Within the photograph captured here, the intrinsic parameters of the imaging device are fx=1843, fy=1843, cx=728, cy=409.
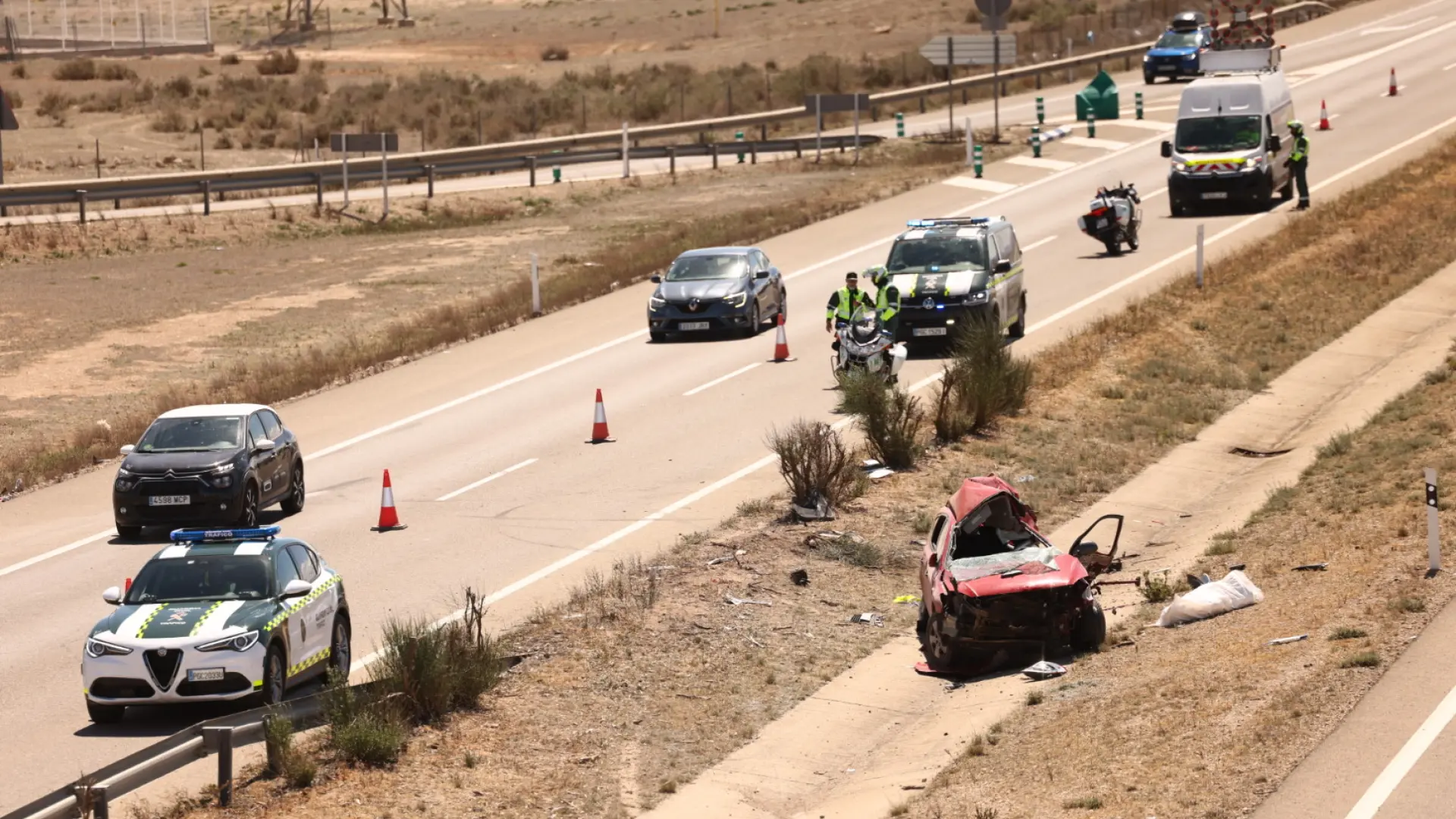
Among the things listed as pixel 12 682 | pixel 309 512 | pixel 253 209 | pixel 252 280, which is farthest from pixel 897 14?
pixel 12 682

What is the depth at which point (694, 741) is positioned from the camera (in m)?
14.6

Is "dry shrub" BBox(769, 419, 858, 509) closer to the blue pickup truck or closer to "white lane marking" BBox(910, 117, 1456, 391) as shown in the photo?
"white lane marking" BBox(910, 117, 1456, 391)

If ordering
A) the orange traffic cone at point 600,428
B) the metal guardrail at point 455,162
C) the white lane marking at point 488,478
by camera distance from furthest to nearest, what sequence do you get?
the metal guardrail at point 455,162 → the orange traffic cone at point 600,428 → the white lane marking at point 488,478

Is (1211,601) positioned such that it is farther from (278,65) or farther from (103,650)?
(278,65)

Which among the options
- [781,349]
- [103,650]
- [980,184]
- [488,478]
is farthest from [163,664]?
[980,184]

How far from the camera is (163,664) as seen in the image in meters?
14.4

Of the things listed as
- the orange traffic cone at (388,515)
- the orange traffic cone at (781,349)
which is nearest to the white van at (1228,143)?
the orange traffic cone at (781,349)

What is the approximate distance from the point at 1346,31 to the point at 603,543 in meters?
65.4

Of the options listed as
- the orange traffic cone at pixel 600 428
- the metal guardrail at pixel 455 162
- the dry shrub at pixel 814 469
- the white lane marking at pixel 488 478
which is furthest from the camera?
the metal guardrail at pixel 455 162

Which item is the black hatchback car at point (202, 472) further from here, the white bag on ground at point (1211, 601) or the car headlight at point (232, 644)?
the white bag on ground at point (1211, 601)

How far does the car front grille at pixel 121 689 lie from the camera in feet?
47.0

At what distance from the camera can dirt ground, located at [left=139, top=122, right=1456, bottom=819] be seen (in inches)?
488

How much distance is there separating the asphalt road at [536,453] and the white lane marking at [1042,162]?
288 cm

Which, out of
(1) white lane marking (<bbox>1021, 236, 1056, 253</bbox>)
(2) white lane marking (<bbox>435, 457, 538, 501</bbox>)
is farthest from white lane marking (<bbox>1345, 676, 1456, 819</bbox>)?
(1) white lane marking (<bbox>1021, 236, 1056, 253</bbox>)
